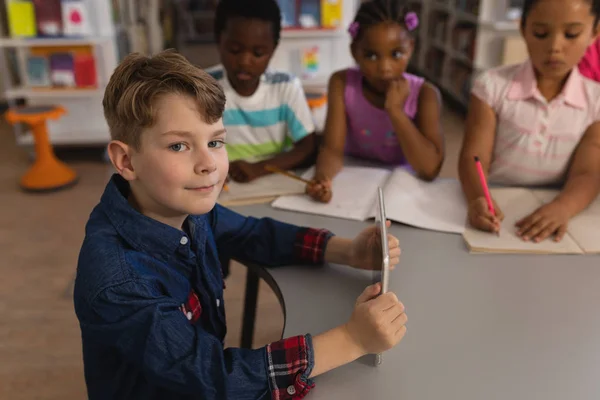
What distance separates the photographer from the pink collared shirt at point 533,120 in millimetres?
1221

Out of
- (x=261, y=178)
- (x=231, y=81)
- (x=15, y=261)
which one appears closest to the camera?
(x=261, y=178)

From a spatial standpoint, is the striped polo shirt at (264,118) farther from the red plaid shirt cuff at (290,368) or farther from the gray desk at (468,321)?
the red plaid shirt cuff at (290,368)

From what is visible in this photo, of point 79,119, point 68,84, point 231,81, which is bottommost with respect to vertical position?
point 79,119

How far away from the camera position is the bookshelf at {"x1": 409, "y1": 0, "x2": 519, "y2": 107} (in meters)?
3.80

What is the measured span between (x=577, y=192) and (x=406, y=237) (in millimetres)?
379

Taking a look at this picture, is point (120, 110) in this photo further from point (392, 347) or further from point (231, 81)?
point (231, 81)

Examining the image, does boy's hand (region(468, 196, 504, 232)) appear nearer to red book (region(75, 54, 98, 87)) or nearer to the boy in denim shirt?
the boy in denim shirt

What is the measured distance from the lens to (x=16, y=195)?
301cm

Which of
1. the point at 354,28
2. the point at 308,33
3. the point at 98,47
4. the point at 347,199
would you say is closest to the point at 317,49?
the point at 308,33

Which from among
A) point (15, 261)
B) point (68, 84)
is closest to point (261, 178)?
point (15, 261)

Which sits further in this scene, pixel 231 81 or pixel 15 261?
pixel 15 261

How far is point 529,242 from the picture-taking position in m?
1.00

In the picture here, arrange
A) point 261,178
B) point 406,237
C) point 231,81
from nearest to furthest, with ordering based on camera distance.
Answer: point 406,237 → point 261,178 → point 231,81

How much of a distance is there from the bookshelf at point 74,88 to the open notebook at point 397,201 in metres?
2.29
